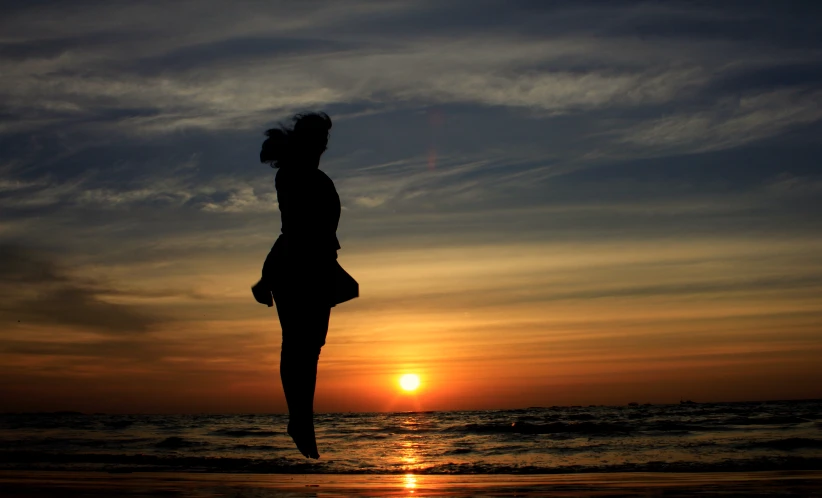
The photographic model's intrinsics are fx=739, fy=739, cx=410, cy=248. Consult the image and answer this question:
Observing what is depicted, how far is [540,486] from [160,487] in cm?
436

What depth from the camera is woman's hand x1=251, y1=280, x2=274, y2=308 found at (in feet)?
12.6

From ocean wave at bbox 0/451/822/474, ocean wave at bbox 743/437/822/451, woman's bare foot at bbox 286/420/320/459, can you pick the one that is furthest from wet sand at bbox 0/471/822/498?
ocean wave at bbox 743/437/822/451

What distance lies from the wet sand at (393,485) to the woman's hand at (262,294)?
153 inches

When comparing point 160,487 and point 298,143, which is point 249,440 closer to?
point 160,487

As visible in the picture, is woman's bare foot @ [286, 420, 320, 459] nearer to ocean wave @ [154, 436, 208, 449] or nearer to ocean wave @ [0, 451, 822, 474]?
ocean wave @ [0, 451, 822, 474]

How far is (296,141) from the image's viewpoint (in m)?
3.87

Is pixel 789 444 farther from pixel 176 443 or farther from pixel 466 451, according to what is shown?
pixel 176 443

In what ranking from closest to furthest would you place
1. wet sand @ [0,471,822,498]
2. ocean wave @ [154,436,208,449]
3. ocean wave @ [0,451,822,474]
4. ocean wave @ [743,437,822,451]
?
wet sand @ [0,471,822,498] → ocean wave @ [0,451,822,474] → ocean wave @ [743,437,822,451] → ocean wave @ [154,436,208,449]

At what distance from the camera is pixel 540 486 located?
862 centimetres

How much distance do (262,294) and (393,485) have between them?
5.93m

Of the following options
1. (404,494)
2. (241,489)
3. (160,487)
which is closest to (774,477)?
(404,494)

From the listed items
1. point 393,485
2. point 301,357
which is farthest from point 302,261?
point 393,485

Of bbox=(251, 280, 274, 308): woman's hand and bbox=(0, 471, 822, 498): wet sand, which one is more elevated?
bbox=(251, 280, 274, 308): woman's hand

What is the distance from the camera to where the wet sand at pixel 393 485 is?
7.43 m
